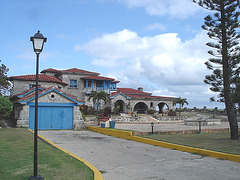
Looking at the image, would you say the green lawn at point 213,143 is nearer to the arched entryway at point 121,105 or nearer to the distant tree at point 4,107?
→ the distant tree at point 4,107

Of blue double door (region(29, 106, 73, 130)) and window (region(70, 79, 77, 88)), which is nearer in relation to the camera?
blue double door (region(29, 106, 73, 130))

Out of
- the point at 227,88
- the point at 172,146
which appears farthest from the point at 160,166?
the point at 227,88

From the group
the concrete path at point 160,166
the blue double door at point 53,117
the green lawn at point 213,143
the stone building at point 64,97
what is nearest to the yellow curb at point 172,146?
the concrete path at point 160,166

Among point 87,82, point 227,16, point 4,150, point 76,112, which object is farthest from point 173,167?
point 87,82

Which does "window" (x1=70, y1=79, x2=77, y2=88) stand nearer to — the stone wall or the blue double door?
the stone wall

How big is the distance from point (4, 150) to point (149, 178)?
616 cm

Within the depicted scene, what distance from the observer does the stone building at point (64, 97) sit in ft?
68.0

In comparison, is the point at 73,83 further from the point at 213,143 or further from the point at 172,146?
the point at 213,143

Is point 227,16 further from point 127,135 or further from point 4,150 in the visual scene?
point 4,150

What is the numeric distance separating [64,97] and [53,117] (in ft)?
6.51

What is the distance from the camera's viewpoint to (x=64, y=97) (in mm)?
21469

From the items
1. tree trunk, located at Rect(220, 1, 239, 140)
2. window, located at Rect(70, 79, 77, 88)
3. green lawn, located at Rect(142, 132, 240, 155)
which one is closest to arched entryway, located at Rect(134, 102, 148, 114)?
window, located at Rect(70, 79, 77, 88)

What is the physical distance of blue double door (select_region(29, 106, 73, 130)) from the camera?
2069 cm

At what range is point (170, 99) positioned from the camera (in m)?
46.5
